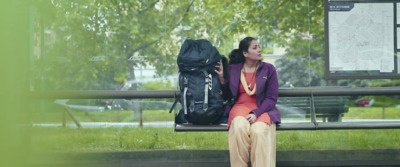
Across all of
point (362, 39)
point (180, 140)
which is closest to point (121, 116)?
point (180, 140)

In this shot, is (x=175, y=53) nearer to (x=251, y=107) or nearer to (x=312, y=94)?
(x=312, y=94)

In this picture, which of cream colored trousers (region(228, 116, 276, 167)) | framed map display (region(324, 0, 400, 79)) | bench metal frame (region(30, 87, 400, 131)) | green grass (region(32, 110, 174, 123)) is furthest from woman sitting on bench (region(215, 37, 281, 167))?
green grass (region(32, 110, 174, 123))

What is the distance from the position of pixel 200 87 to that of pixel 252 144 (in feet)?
2.07

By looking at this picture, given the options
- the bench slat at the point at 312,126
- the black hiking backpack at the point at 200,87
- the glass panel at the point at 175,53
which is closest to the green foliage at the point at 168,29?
the glass panel at the point at 175,53

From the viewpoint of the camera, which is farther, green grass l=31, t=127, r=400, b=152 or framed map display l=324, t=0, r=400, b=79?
green grass l=31, t=127, r=400, b=152

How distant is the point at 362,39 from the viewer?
20.9 feet

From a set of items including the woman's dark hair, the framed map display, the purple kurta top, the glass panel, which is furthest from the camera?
the glass panel

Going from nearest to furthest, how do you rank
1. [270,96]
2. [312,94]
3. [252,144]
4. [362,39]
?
[252,144] < [270,96] < [312,94] < [362,39]

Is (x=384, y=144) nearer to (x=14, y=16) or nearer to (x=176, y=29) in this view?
(x=176, y=29)

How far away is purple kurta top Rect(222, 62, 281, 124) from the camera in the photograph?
5234 mm

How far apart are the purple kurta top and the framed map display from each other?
120 cm

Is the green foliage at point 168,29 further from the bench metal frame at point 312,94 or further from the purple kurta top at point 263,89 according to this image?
the purple kurta top at point 263,89

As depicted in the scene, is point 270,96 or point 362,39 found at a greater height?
point 362,39

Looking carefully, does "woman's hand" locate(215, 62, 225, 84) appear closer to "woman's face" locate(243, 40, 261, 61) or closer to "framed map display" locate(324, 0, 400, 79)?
"woman's face" locate(243, 40, 261, 61)
